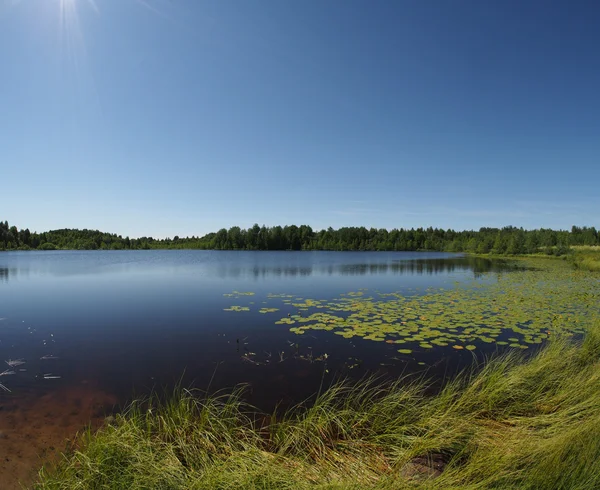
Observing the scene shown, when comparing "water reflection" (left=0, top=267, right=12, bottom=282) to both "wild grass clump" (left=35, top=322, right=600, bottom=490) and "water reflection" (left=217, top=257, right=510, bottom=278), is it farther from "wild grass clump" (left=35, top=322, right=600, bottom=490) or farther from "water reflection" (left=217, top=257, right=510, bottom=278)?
"wild grass clump" (left=35, top=322, right=600, bottom=490)

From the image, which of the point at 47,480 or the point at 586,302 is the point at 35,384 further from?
the point at 586,302

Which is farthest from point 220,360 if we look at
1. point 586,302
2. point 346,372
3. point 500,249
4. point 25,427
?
point 500,249

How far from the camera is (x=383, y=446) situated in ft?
14.1

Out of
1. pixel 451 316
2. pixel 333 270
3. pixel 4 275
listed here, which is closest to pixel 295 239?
pixel 333 270

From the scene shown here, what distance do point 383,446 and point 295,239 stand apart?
11947 centimetres

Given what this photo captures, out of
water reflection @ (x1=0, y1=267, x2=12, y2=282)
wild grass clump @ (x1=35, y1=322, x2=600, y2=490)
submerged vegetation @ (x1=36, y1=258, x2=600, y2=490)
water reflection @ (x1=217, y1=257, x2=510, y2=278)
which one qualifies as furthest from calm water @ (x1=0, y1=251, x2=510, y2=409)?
water reflection @ (x1=217, y1=257, x2=510, y2=278)

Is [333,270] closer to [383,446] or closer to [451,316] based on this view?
[451,316]

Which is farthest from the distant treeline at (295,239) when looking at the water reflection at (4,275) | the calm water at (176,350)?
the calm water at (176,350)

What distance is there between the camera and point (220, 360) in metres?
7.78

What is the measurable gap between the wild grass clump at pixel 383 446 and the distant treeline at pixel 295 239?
10250cm

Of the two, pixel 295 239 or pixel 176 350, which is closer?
pixel 176 350

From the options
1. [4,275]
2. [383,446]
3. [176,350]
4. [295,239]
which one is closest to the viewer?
[383,446]

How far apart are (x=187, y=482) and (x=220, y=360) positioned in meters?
4.78

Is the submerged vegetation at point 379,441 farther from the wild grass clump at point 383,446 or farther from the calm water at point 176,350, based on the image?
the calm water at point 176,350
